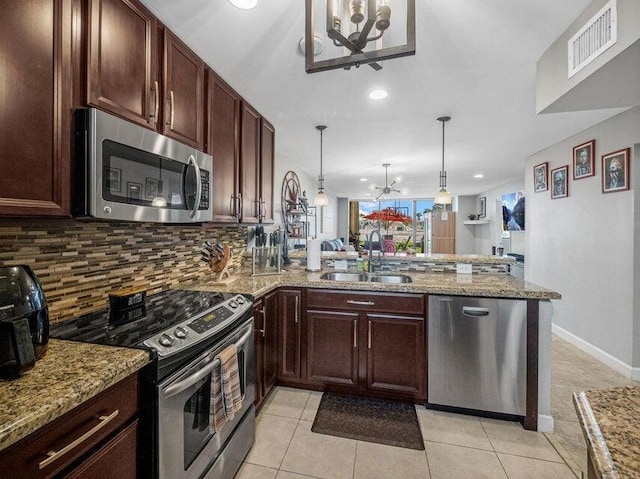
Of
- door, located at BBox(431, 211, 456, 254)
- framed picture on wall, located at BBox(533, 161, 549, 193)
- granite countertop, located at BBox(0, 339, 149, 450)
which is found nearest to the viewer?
granite countertop, located at BBox(0, 339, 149, 450)

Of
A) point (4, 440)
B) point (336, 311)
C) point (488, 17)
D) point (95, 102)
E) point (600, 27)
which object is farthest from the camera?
point (336, 311)

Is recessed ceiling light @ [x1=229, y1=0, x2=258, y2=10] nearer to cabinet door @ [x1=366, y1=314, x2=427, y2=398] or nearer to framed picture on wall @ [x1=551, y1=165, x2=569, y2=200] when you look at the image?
cabinet door @ [x1=366, y1=314, x2=427, y2=398]

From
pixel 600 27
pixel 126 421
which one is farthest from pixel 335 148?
pixel 126 421

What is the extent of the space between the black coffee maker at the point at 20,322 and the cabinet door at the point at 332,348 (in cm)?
163

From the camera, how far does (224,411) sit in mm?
1392

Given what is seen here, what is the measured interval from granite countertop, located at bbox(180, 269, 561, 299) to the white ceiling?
4.88 feet

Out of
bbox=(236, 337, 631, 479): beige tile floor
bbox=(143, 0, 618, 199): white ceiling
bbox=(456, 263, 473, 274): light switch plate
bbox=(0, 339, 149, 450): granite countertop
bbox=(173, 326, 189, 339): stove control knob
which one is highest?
bbox=(143, 0, 618, 199): white ceiling

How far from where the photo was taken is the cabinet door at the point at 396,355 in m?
2.14

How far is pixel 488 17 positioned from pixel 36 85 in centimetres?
199

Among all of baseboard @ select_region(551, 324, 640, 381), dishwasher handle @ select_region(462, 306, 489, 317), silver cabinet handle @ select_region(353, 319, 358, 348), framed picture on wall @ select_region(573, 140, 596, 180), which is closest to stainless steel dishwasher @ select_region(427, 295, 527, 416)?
dishwasher handle @ select_region(462, 306, 489, 317)

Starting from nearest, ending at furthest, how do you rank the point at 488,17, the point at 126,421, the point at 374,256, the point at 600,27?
1. the point at 126,421
2. the point at 600,27
3. the point at 488,17
4. the point at 374,256

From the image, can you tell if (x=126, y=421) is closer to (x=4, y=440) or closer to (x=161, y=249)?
(x=4, y=440)

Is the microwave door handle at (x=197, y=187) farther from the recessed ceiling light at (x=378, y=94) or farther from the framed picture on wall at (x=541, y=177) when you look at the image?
the framed picture on wall at (x=541, y=177)

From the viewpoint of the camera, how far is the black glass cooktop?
1.14m
